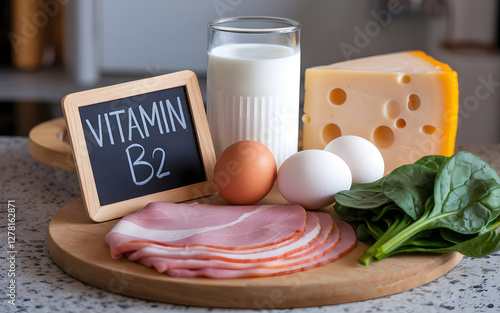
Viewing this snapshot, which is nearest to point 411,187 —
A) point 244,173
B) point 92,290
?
point 244,173

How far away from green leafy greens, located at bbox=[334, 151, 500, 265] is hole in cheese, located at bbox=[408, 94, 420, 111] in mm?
296

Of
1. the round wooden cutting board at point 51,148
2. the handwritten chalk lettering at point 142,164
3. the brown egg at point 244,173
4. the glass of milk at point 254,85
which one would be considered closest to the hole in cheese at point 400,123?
the glass of milk at point 254,85

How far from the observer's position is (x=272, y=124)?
1160 millimetres

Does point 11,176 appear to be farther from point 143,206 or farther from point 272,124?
point 272,124

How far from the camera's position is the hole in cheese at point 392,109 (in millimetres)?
1279

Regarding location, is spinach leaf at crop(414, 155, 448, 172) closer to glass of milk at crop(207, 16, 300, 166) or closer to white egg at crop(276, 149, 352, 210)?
white egg at crop(276, 149, 352, 210)

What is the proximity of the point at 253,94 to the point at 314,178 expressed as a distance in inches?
8.5

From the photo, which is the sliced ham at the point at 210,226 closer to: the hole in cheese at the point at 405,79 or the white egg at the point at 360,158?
the white egg at the point at 360,158

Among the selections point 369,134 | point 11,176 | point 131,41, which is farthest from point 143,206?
point 131,41

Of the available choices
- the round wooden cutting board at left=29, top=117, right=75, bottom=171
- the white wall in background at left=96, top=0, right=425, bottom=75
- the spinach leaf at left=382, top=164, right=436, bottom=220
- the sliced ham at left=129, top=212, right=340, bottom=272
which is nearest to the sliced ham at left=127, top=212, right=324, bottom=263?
the sliced ham at left=129, top=212, right=340, bottom=272

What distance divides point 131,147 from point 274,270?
1.21 ft

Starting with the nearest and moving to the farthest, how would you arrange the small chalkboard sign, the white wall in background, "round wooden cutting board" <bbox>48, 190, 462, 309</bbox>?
"round wooden cutting board" <bbox>48, 190, 462, 309</bbox> → the small chalkboard sign → the white wall in background

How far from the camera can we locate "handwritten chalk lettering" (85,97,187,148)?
1.03 metres

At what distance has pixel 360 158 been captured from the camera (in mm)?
1084
